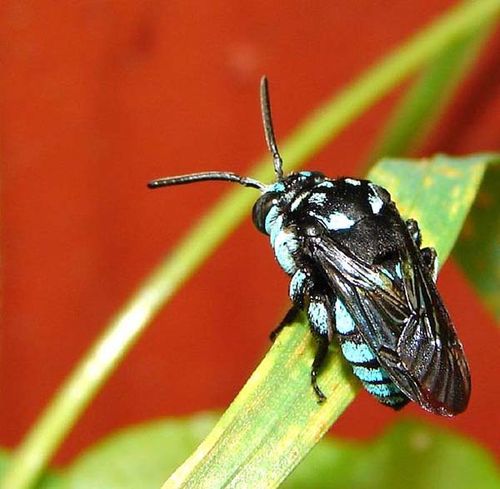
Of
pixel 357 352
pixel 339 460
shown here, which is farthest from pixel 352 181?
pixel 339 460

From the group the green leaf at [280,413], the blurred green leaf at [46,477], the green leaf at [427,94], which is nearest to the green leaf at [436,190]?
the green leaf at [280,413]

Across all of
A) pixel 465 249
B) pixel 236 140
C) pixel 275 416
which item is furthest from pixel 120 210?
pixel 275 416

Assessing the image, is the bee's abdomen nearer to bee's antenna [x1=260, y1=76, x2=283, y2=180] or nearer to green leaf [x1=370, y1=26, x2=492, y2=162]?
bee's antenna [x1=260, y1=76, x2=283, y2=180]

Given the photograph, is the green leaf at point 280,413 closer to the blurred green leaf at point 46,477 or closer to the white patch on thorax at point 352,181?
the white patch on thorax at point 352,181

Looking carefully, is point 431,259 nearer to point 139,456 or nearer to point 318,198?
point 318,198

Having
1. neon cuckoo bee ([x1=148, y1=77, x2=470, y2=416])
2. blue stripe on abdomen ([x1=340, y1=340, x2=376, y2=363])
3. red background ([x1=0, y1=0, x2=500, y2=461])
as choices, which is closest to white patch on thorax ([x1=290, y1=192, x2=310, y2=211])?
neon cuckoo bee ([x1=148, y1=77, x2=470, y2=416])

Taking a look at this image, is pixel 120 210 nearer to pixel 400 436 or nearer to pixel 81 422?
pixel 81 422
